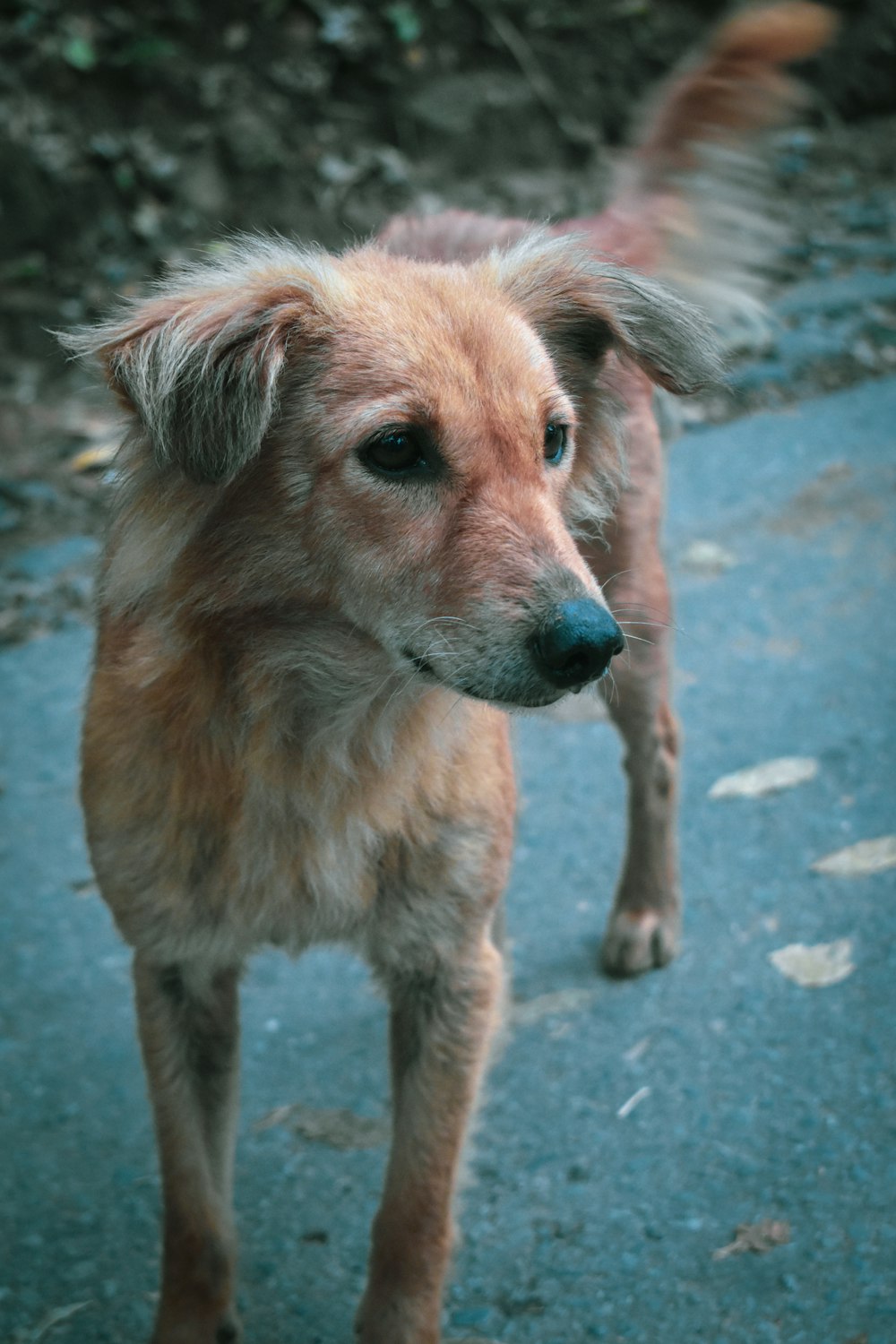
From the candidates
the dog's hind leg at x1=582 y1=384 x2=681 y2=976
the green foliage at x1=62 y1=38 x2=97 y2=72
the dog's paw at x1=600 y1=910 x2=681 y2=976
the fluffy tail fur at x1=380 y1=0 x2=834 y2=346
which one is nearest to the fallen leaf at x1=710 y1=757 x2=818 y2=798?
the dog's hind leg at x1=582 y1=384 x2=681 y2=976

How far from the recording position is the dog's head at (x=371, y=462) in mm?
1884

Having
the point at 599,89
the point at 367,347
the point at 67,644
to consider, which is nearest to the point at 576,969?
the point at 367,347

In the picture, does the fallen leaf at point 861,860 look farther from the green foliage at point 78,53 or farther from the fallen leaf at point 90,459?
the green foliage at point 78,53

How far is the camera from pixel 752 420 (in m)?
5.79

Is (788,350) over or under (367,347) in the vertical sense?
under

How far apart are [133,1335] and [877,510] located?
3.89 meters

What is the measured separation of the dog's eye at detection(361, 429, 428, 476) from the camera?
1.98m

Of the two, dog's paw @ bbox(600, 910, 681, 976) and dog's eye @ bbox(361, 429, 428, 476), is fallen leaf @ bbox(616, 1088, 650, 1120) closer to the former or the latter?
dog's paw @ bbox(600, 910, 681, 976)

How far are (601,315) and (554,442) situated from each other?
0.30 meters

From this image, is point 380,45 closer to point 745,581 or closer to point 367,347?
point 745,581

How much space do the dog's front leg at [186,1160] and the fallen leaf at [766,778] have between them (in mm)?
1834

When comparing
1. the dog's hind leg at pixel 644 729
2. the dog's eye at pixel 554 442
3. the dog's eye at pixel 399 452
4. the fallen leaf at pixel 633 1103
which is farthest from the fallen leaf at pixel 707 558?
the dog's eye at pixel 399 452

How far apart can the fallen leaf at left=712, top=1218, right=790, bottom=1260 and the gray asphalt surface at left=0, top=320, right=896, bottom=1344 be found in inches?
0.6

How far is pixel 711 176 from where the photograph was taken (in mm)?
3314
